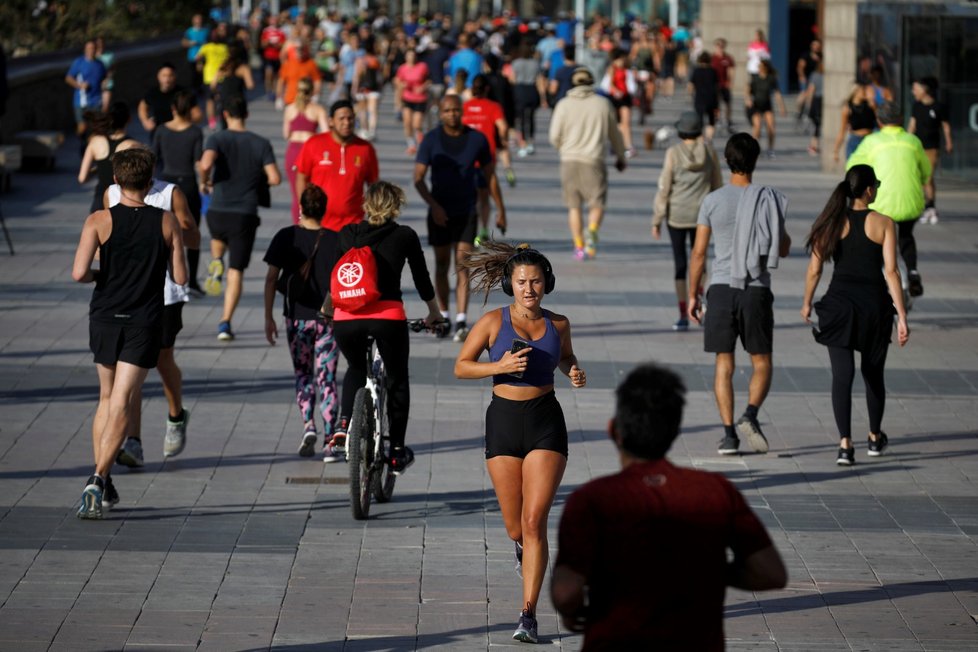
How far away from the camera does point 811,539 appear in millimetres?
8148

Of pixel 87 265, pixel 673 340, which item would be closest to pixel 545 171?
pixel 673 340

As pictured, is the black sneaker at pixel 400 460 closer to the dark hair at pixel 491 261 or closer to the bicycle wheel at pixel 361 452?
the bicycle wheel at pixel 361 452

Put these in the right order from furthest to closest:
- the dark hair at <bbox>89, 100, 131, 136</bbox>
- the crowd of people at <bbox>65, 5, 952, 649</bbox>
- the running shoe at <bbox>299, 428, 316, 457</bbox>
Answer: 1. the dark hair at <bbox>89, 100, 131, 136</bbox>
2. the running shoe at <bbox>299, 428, 316, 457</bbox>
3. the crowd of people at <bbox>65, 5, 952, 649</bbox>

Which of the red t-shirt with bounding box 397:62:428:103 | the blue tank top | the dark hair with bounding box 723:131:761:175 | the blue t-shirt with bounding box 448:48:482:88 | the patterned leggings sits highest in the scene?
the blue t-shirt with bounding box 448:48:482:88

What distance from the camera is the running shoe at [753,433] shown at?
990cm

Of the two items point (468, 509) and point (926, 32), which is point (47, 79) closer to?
point (926, 32)

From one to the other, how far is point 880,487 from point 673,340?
4.13 metres

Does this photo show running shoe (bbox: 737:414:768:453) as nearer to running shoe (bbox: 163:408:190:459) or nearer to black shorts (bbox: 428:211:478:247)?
running shoe (bbox: 163:408:190:459)

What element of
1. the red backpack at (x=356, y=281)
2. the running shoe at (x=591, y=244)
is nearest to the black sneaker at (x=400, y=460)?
the red backpack at (x=356, y=281)

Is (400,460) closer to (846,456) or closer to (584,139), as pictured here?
(846,456)

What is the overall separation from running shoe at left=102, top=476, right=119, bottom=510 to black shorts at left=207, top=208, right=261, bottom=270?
4609 millimetres

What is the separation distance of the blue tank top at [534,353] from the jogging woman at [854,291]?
333cm

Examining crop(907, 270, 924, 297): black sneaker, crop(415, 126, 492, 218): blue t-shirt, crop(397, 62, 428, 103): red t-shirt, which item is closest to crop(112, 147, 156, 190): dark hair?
crop(415, 126, 492, 218): blue t-shirt

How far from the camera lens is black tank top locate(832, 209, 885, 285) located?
9617 mm
